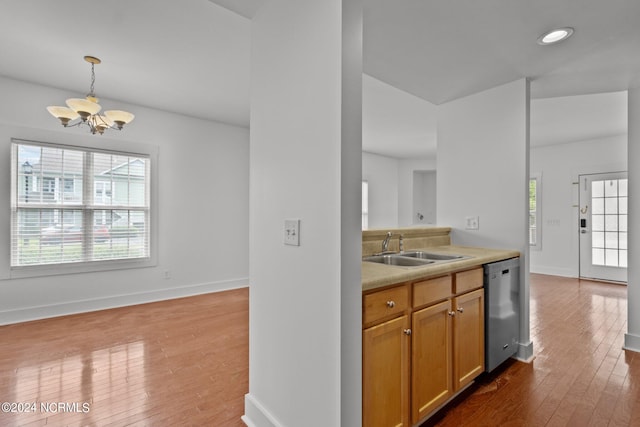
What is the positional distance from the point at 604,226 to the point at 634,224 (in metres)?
3.60

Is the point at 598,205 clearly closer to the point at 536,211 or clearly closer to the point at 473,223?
the point at 536,211

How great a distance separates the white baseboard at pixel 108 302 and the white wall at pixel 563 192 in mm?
6134

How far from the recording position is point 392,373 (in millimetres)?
1541

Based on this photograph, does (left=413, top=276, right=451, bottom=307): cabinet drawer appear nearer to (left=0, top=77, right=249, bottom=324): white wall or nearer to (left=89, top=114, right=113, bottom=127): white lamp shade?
(left=89, top=114, right=113, bottom=127): white lamp shade

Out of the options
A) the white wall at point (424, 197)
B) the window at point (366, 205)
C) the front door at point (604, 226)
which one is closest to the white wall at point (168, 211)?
the window at point (366, 205)

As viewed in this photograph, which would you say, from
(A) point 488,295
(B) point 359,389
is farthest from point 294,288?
(A) point 488,295

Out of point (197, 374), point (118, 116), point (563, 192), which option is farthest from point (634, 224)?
point (118, 116)

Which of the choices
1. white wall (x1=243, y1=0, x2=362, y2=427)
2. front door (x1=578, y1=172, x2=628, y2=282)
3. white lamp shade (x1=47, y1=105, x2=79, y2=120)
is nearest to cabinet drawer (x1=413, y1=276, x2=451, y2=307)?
white wall (x1=243, y1=0, x2=362, y2=427)

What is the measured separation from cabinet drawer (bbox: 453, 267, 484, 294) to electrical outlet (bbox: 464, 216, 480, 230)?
88 cm

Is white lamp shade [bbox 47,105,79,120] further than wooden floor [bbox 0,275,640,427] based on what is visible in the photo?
Yes

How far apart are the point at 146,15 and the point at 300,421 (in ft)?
9.46

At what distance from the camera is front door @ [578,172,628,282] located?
550 centimetres

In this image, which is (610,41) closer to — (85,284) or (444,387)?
(444,387)

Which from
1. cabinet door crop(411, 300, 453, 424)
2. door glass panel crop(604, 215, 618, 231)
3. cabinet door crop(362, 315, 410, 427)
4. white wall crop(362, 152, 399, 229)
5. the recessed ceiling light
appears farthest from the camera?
white wall crop(362, 152, 399, 229)
